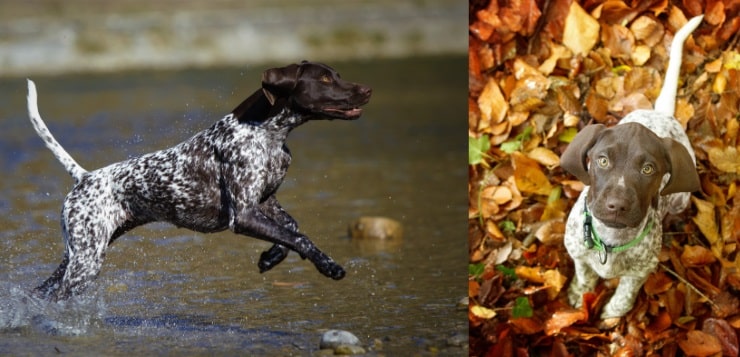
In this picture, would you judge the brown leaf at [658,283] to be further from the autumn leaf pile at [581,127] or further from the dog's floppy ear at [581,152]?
the dog's floppy ear at [581,152]

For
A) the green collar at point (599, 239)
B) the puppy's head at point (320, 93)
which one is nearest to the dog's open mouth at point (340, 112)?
the puppy's head at point (320, 93)

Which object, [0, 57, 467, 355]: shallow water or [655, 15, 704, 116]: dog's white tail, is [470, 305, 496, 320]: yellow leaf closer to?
[0, 57, 467, 355]: shallow water

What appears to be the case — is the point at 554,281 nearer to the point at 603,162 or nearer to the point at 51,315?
the point at 603,162

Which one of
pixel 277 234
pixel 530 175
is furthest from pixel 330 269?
pixel 530 175

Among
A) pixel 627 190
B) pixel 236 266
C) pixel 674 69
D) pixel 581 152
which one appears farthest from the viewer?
pixel 236 266

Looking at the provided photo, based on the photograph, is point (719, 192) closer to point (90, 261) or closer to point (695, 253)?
point (695, 253)

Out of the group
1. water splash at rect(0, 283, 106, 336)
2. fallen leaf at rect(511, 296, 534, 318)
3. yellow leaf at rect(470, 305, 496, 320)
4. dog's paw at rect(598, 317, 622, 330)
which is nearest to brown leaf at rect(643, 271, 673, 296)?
dog's paw at rect(598, 317, 622, 330)
